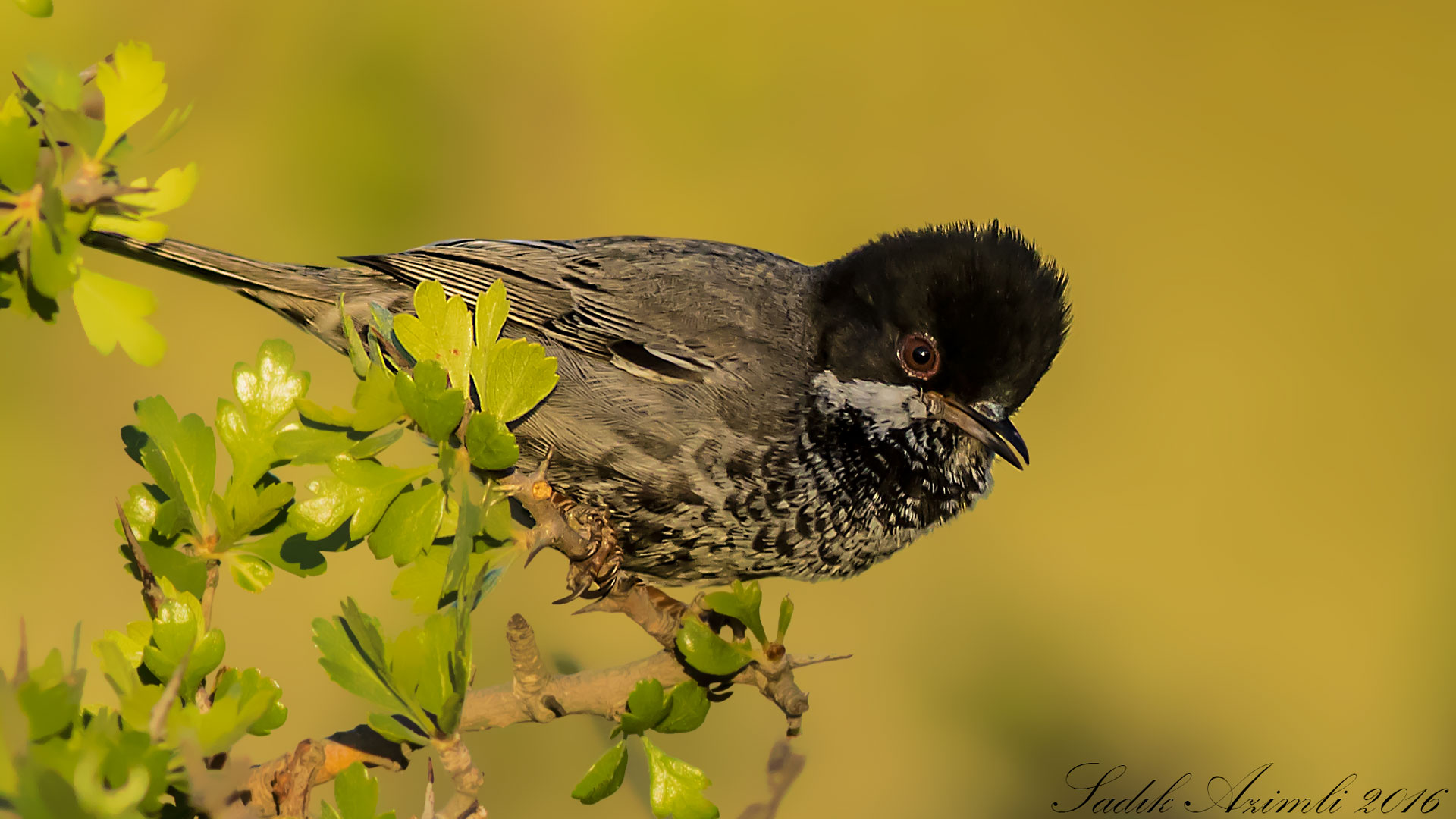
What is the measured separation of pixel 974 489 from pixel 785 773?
107 centimetres

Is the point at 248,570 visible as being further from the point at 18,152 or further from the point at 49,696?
the point at 18,152

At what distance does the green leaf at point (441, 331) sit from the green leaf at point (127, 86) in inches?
12.1

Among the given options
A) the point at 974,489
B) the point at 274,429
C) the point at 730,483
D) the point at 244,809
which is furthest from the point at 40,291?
the point at 974,489

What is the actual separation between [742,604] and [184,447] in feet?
2.38

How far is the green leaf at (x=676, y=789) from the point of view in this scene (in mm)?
1353

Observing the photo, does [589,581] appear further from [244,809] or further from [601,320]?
[244,809]

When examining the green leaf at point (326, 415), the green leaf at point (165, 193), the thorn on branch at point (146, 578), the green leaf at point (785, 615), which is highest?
the green leaf at point (165, 193)

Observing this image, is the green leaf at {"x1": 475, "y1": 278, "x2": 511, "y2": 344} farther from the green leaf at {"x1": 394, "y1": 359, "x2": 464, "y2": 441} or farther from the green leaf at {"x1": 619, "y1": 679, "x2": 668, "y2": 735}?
the green leaf at {"x1": 619, "y1": 679, "x2": 668, "y2": 735}

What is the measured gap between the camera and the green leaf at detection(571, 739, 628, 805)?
1306 millimetres

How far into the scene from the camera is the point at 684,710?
1461mm

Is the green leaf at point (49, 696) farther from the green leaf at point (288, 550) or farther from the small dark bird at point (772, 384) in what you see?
the small dark bird at point (772, 384)

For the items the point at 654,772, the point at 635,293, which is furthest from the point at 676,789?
the point at 635,293

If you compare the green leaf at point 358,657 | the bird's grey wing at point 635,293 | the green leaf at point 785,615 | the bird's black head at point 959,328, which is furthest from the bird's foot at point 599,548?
the green leaf at point 358,657

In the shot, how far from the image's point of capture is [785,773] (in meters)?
1.42
